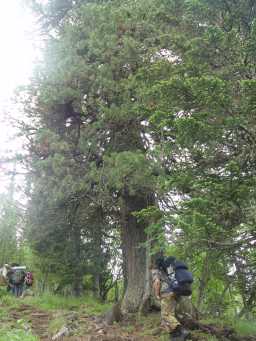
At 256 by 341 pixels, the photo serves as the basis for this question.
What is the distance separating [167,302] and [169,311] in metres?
0.16

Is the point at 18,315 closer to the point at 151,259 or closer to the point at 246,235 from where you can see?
the point at 151,259

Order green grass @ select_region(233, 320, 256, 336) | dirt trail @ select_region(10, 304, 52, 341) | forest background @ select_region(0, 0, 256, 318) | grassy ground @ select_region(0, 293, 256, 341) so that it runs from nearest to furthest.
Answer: forest background @ select_region(0, 0, 256, 318) → grassy ground @ select_region(0, 293, 256, 341) → green grass @ select_region(233, 320, 256, 336) → dirt trail @ select_region(10, 304, 52, 341)

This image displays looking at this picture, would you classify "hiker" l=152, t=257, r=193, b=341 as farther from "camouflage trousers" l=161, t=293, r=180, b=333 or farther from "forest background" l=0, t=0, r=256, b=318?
"forest background" l=0, t=0, r=256, b=318

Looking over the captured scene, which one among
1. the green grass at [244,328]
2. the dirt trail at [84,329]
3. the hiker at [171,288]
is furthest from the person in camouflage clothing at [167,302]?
the green grass at [244,328]

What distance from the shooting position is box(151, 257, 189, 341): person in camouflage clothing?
24.6 feet

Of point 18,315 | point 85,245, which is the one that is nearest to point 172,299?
point 18,315

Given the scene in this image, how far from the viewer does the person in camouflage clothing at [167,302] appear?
748 cm

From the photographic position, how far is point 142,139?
11062 millimetres

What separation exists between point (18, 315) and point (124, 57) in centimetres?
677

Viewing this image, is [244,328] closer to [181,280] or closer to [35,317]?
[181,280]

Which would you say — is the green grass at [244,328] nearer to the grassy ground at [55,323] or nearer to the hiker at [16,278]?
the grassy ground at [55,323]

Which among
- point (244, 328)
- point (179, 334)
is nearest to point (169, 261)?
point (179, 334)

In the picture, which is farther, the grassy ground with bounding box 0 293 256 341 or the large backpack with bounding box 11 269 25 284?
the large backpack with bounding box 11 269 25 284

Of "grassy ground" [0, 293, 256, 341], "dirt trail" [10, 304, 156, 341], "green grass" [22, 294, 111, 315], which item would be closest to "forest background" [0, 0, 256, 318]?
"grassy ground" [0, 293, 256, 341]
